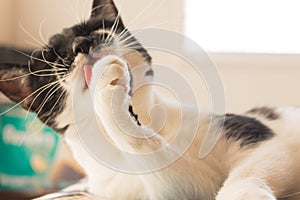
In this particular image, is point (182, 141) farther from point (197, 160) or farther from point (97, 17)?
point (97, 17)

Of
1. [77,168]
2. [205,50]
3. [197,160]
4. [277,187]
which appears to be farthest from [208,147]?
[77,168]

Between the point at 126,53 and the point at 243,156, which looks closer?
the point at 243,156

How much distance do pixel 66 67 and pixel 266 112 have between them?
0.41 meters

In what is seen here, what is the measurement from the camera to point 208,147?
86 centimetres

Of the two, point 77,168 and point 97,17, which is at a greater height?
point 97,17

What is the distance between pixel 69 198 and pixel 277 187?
0.37 meters

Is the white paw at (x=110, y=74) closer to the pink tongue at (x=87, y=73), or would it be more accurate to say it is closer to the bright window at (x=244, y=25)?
the pink tongue at (x=87, y=73)

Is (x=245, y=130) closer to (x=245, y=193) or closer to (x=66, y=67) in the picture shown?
(x=245, y=193)

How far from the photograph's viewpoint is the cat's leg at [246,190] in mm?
688

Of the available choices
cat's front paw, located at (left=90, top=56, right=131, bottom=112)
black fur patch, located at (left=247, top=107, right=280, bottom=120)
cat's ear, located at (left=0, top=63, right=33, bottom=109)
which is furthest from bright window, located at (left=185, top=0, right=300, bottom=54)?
cat's ear, located at (left=0, top=63, right=33, bottom=109)

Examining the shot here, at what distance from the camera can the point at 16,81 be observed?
966mm

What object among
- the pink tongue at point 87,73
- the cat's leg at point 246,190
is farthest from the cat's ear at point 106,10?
the cat's leg at point 246,190

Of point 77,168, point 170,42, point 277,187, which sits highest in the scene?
point 170,42

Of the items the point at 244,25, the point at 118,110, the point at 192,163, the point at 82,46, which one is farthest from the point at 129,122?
the point at 244,25
